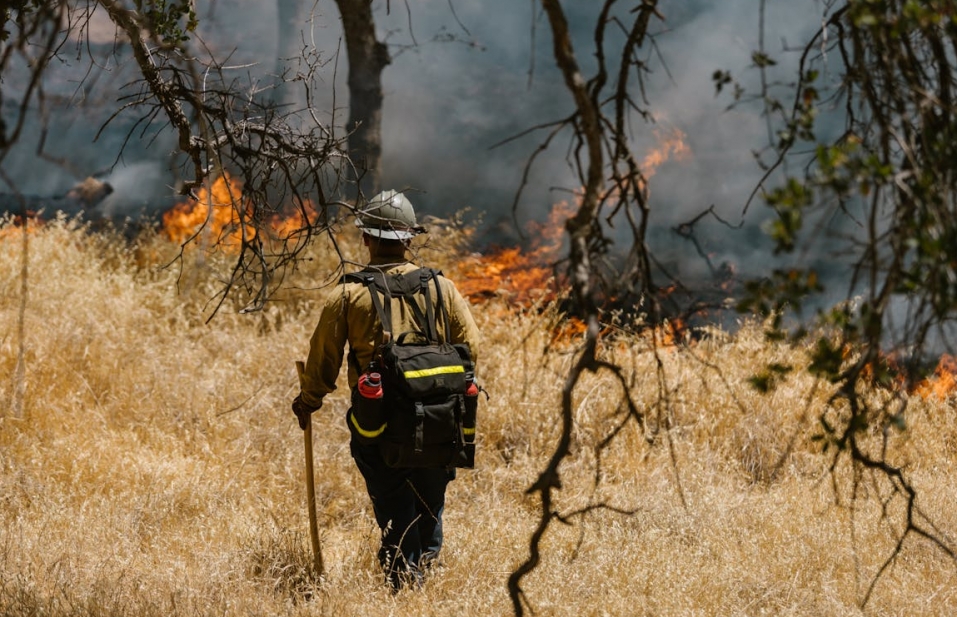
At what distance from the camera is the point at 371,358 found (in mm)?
4188

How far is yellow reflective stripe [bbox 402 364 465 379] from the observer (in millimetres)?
3953

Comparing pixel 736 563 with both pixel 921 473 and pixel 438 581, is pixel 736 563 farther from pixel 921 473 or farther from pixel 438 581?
pixel 921 473

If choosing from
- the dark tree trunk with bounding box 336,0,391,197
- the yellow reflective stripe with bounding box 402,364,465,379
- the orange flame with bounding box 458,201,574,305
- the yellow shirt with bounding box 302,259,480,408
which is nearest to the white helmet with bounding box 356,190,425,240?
the yellow shirt with bounding box 302,259,480,408

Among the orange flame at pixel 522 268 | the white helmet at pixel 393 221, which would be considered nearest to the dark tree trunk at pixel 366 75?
the orange flame at pixel 522 268

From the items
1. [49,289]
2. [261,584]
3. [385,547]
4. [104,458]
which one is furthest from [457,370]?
[49,289]

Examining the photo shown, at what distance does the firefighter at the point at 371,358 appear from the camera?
13.7 feet

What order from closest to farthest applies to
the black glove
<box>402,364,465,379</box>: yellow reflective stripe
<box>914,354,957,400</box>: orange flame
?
1. <box>402,364,465,379</box>: yellow reflective stripe
2. the black glove
3. <box>914,354,957,400</box>: orange flame

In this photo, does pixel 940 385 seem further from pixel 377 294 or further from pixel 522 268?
pixel 377 294

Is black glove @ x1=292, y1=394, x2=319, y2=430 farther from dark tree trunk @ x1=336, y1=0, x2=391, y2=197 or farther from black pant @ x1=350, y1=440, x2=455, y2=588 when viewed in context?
dark tree trunk @ x1=336, y1=0, x2=391, y2=197

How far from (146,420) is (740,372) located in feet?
14.0

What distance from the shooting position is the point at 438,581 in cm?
430

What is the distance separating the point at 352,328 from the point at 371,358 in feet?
0.51

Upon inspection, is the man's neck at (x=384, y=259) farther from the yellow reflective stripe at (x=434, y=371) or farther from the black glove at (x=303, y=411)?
the black glove at (x=303, y=411)

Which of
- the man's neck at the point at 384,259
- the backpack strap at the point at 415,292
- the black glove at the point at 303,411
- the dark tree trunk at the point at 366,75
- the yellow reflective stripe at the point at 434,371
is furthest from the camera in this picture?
the dark tree trunk at the point at 366,75
